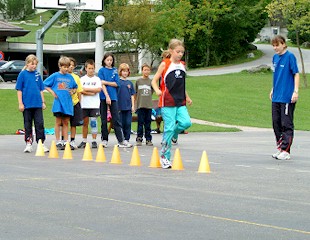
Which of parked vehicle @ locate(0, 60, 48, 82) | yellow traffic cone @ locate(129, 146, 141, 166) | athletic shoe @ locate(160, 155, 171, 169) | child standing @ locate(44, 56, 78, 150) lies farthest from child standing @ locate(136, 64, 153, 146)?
parked vehicle @ locate(0, 60, 48, 82)

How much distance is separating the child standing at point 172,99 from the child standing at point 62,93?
413cm

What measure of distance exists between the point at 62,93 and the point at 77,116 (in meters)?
1.03

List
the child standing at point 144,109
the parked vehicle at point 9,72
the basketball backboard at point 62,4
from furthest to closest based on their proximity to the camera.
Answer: the parked vehicle at point 9,72, the basketball backboard at point 62,4, the child standing at point 144,109

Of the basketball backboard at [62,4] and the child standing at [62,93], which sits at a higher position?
the basketball backboard at [62,4]

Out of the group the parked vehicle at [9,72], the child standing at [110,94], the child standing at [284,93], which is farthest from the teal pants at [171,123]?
the parked vehicle at [9,72]

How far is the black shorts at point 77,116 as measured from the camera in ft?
59.2

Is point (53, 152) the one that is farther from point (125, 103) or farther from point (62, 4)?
point (62, 4)

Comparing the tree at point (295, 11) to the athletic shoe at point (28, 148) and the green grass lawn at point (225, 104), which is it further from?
the athletic shoe at point (28, 148)

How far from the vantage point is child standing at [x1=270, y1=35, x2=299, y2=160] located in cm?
1480

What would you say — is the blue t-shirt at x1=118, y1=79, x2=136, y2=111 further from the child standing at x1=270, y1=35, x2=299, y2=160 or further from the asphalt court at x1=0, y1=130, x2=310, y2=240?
the child standing at x1=270, y1=35, x2=299, y2=160

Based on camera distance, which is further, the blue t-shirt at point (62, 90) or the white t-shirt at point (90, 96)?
the white t-shirt at point (90, 96)

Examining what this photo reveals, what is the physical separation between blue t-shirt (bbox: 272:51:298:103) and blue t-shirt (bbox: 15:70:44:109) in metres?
4.82

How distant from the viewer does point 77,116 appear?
59.8 feet

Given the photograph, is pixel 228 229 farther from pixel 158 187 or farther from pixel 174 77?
pixel 174 77
